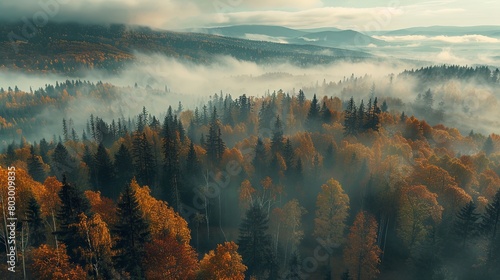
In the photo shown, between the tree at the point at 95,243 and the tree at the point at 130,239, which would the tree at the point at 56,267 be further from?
the tree at the point at 130,239

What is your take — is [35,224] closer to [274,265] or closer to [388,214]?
[274,265]

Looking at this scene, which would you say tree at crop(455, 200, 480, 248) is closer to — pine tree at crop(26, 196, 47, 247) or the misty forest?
the misty forest

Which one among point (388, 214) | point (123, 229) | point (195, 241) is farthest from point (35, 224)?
point (388, 214)

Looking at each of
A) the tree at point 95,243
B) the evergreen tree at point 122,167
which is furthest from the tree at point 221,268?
the evergreen tree at point 122,167

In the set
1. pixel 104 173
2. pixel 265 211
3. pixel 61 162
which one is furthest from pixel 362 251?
pixel 61 162

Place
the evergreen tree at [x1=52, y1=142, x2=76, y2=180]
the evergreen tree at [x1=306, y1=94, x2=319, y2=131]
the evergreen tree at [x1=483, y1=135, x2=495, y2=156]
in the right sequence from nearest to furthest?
the evergreen tree at [x1=52, y1=142, x2=76, y2=180]
the evergreen tree at [x1=483, y1=135, x2=495, y2=156]
the evergreen tree at [x1=306, y1=94, x2=319, y2=131]

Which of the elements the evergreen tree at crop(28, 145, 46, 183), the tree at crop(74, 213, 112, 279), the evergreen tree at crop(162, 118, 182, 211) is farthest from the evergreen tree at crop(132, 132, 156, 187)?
the tree at crop(74, 213, 112, 279)
